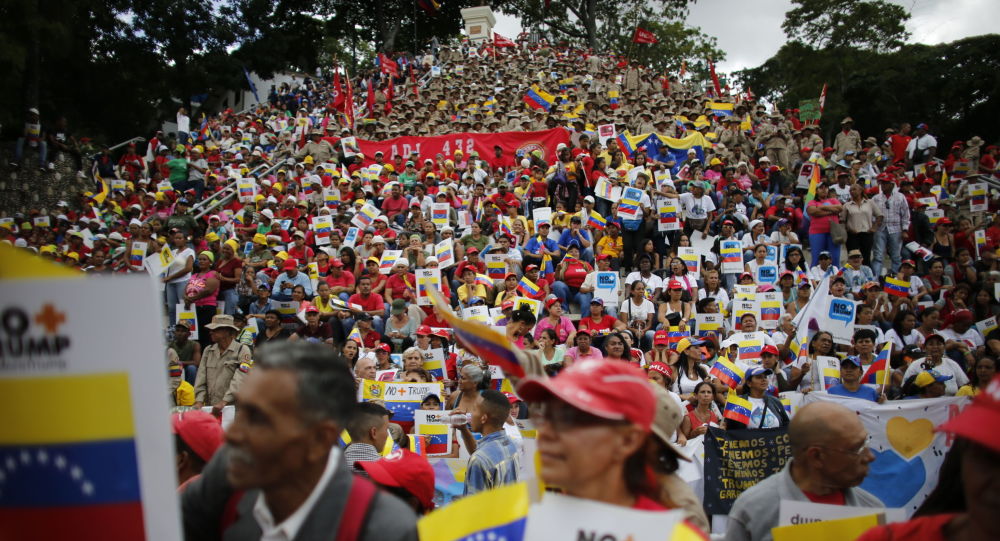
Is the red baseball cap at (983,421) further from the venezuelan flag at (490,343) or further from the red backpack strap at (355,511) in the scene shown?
the red backpack strap at (355,511)

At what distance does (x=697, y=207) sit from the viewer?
12.0 meters

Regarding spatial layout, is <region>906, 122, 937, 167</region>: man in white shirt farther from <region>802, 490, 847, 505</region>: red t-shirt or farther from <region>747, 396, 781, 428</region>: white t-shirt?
<region>802, 490, 847, 505</region>: red t-shirt

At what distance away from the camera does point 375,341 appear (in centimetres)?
976

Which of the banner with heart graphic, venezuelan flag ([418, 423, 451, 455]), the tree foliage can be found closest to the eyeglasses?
the banner with heart graphic

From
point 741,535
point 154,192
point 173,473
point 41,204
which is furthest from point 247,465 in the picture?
point 41,204

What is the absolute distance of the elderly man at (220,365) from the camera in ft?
25.2

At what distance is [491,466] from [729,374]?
4.26 m

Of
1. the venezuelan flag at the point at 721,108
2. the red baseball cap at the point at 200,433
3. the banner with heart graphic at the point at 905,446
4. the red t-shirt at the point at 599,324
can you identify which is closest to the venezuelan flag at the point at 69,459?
the red baseball cap at the point at 200,433

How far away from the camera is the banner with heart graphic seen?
517 centimetres

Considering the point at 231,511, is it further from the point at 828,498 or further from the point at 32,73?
the point at 32,73

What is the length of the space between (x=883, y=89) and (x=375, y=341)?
2654cm

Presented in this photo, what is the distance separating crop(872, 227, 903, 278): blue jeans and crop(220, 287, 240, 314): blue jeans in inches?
376

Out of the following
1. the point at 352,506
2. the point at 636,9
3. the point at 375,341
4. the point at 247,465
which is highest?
the point at 636,9

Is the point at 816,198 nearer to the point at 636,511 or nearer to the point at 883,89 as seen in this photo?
the point at 636,511
